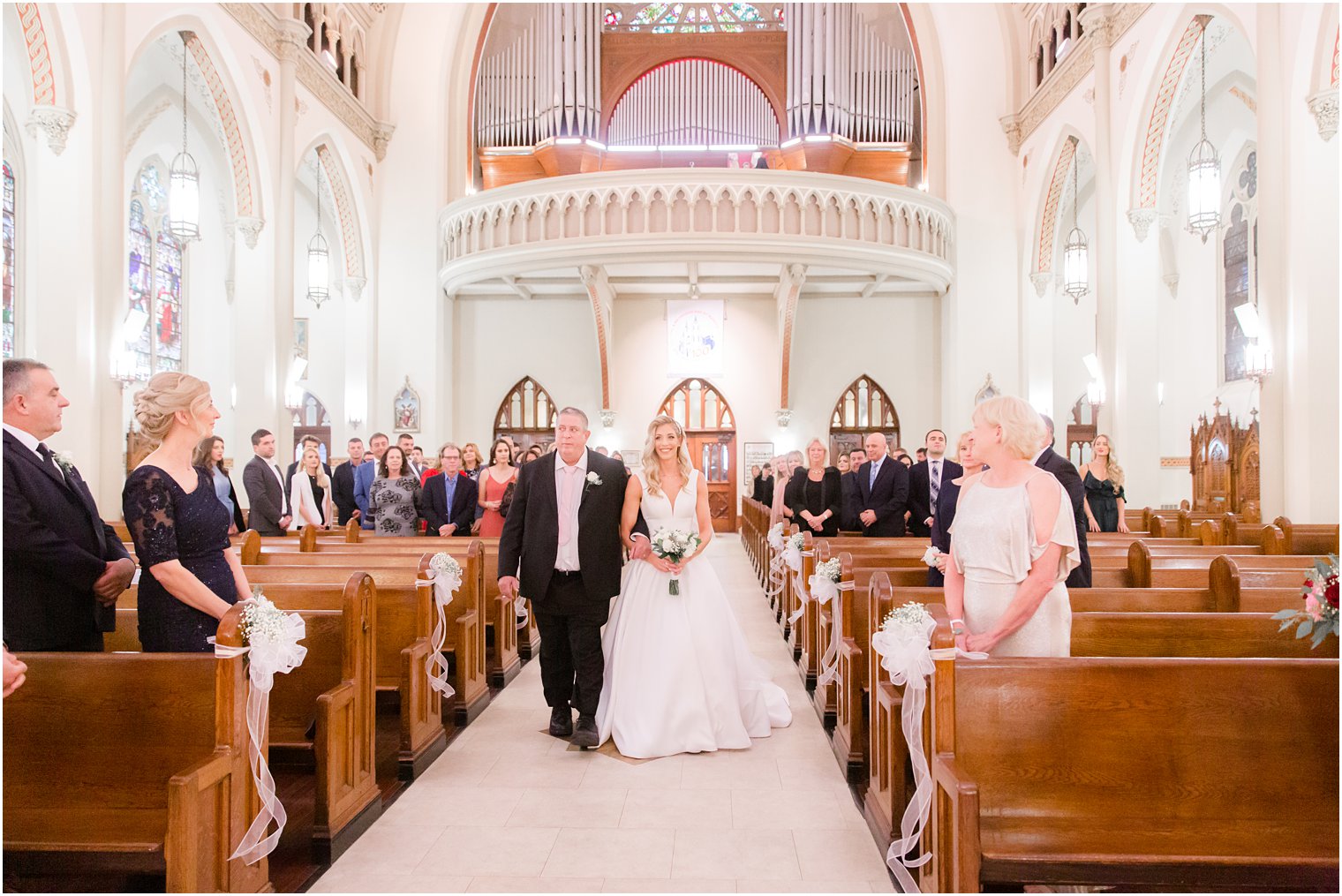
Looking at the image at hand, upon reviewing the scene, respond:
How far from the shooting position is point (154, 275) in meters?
15.9

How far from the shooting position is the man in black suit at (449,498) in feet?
24.6

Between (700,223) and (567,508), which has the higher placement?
(700,223)

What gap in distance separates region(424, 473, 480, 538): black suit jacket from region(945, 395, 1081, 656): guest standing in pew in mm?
5191

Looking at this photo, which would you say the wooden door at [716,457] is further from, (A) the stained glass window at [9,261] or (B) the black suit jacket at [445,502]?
(A) the stained glass window at [9,261]

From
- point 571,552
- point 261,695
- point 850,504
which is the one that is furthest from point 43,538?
point 850,504

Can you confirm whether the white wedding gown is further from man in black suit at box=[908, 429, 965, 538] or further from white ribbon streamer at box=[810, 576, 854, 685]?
man in black suit at box=[908, 429, 965, 538]

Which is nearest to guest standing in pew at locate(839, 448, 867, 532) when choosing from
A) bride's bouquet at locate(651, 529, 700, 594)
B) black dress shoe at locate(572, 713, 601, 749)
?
bride's bouquet at locate(651, 529, 700, 594)

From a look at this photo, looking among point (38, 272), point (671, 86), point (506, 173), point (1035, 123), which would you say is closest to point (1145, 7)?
point (1035, 123)

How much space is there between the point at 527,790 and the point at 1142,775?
2.39 meters

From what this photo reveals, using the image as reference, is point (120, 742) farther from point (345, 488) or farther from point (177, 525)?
point (345, 488)

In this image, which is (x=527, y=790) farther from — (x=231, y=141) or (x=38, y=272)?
(x=231, y=141)

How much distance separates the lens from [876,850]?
328 centimetres

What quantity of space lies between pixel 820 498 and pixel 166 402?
21.9ft

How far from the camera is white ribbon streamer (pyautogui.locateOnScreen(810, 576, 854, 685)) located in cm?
448
